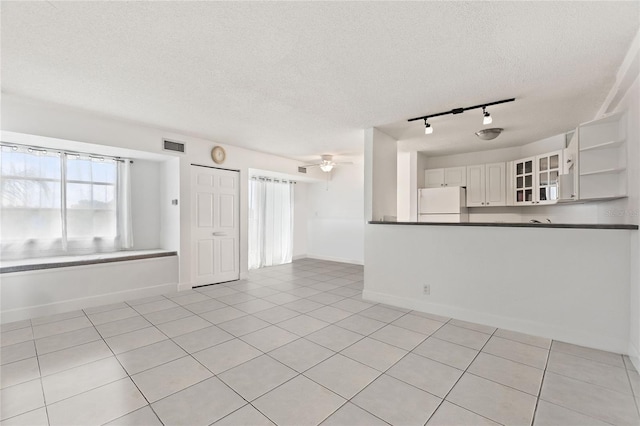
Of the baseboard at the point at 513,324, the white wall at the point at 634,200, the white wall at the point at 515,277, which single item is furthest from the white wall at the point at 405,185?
the white wall at the point at 634,200

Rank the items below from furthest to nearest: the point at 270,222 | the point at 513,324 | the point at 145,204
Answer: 1. the point at 270,222
2. the point at 145,204
3. the point at 513,324

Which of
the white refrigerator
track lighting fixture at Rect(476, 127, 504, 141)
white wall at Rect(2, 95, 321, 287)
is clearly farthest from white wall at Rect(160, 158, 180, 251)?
track lighting fixture at Rect(476, 127, 504, 141)

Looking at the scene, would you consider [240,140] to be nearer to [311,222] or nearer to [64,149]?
[64,149]

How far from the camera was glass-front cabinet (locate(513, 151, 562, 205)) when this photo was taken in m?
4.02

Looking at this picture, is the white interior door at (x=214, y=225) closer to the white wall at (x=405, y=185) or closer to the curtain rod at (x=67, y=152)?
the curtain rod at (x=67, y=152)

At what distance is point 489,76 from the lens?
2.54 metres

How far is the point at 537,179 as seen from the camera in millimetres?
4316

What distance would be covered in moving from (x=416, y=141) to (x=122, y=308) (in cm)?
520

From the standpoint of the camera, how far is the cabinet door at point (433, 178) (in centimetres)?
566

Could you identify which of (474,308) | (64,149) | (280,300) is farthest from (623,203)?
(64,149)

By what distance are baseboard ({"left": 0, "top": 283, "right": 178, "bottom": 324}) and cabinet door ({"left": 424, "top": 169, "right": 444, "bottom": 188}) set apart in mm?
5277

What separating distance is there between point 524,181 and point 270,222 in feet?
17.3

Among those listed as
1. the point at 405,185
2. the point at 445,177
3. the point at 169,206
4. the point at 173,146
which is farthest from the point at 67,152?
the point at 445,177

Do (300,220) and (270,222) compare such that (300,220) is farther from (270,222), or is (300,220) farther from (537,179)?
(537,179)
